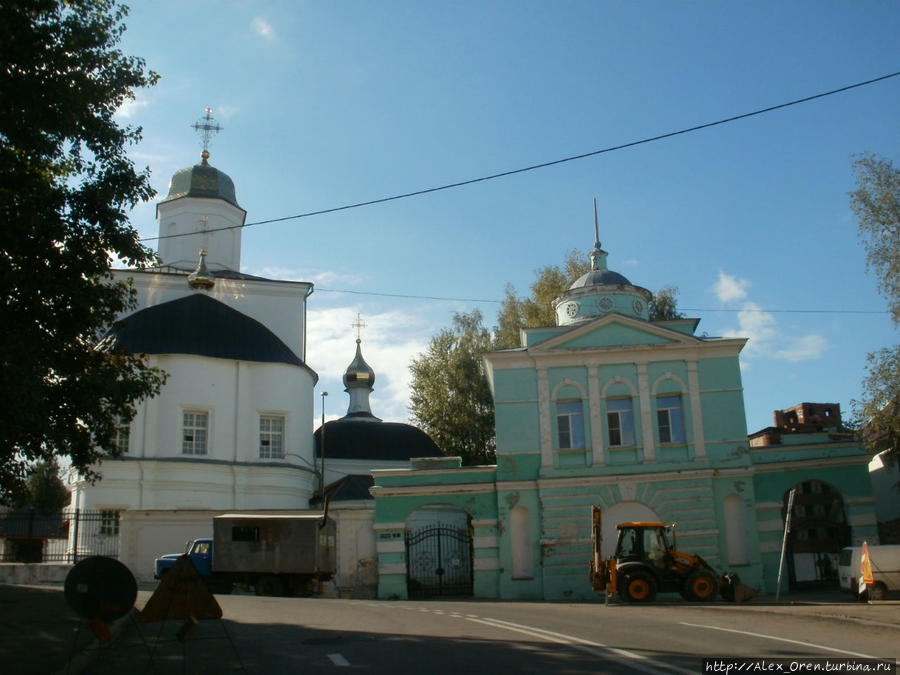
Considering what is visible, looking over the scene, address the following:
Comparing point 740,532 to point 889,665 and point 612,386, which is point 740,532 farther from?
point 889,665

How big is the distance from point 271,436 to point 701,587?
874 inches

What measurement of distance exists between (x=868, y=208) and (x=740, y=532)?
1064 centimetres

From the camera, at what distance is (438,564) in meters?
31.0

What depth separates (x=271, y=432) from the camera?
1585 inches

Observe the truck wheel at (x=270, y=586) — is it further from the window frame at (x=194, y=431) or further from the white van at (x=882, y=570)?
the white van at (x=882, y=570)

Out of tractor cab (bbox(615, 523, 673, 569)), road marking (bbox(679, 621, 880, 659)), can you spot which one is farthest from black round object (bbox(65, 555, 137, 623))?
tractor cab (bbox(615, 523, 673, 569))

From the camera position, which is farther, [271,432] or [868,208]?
[271,432]

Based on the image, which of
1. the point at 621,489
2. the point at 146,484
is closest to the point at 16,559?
the point at 146,484

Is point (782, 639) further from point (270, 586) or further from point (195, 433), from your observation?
point (195, 433)

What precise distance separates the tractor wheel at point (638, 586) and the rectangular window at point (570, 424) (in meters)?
7.06

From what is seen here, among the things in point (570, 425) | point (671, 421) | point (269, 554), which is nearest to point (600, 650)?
point (269, 554)

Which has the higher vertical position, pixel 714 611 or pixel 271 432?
pixel 271 432

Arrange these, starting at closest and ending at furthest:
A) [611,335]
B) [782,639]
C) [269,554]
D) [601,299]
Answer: [782,639] < [269,554] < [611,335] < [601,299]

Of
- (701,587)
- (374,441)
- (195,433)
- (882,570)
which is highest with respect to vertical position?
(374,441)
